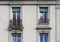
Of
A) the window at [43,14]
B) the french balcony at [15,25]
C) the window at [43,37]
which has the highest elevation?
the window at [43,14]

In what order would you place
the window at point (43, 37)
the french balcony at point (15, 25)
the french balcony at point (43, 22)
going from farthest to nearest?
the window at point (43, 37)
the french balcony at point (43, 22)
the french balcony at point (15, 25)

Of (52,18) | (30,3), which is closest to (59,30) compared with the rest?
(52,18)

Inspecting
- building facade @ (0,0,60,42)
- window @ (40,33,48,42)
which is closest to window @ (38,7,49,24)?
building facade @ (0,0,60,42)

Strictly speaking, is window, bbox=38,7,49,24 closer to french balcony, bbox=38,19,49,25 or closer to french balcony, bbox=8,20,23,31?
french balcony, bbox=38,19,49,25

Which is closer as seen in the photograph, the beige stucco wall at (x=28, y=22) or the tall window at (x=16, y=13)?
the beige stucco wall at (x=28, y=22)

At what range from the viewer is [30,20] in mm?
24500

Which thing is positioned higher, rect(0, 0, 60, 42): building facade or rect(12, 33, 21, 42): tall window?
rect(0, 0, 60, 42): building facade

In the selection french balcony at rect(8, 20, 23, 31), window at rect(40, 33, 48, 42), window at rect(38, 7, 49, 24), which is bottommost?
window at rect(40, 33, 48, 42)

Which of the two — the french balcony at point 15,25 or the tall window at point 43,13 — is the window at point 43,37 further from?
the french balcony at point 15,25

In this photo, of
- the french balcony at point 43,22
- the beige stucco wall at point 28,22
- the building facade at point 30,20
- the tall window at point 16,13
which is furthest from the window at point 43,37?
the tall window at point 16,13

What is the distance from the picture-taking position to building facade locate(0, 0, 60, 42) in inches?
957

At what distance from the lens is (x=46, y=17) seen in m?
24.6

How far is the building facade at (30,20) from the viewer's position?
957 inches

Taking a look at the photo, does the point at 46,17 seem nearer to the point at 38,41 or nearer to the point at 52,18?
the point at 52,18
